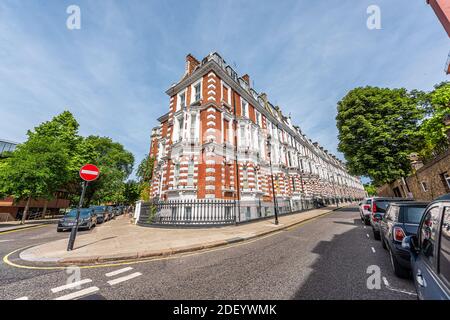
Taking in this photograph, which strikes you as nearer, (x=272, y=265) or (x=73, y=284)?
(x=73, y=284)

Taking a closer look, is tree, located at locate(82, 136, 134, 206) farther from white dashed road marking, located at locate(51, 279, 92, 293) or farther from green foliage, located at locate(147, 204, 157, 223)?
white dashed road marking, located at locate(51, 279, 92, 293)

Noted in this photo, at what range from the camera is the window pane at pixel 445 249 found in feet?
5.44

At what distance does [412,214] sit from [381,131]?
17.8m

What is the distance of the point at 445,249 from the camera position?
1.81 m

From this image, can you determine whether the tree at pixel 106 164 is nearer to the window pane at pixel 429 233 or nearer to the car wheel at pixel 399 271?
the car wheel at pixel 399 271

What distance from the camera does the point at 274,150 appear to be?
24203 millimetres

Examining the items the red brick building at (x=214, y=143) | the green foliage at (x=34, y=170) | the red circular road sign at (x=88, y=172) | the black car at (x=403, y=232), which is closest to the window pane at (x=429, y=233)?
the black car at (x=403, y=232)

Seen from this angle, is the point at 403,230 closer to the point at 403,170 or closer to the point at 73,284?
the point at 73,284

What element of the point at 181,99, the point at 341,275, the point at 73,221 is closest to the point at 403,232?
the point at 341,275

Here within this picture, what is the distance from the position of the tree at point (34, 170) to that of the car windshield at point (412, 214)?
26006mm

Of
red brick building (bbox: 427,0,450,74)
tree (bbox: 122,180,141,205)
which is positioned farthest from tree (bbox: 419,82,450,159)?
tree (bbox: 122,180,141,205)

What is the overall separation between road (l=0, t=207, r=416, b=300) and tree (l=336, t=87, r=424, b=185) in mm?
16046
